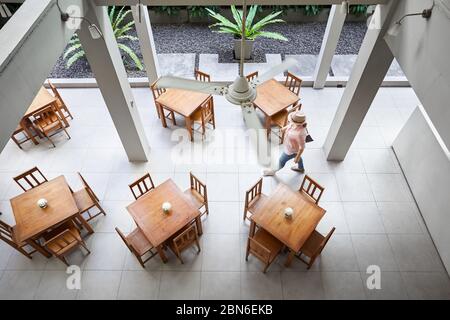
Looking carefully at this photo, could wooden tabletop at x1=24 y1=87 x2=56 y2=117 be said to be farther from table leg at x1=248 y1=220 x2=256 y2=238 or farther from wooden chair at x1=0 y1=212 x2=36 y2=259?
table leg at x1=248 y1=220 x2=256 y2=238

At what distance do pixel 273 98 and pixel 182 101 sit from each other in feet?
5.67

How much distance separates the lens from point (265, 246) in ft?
14.1

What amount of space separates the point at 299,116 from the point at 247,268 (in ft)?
7.61

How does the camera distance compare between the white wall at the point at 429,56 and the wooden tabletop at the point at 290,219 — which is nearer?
the white wall at the point at 429,56

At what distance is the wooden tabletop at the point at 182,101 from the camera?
5.76 meters

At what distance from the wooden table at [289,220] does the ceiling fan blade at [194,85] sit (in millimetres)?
2115

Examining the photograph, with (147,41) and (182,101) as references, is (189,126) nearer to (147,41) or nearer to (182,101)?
(182,101)

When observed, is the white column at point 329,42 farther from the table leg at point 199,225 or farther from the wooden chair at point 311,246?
the table leg at point 199,225

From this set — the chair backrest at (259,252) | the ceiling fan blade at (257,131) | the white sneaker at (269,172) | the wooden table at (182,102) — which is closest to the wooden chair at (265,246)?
the chair backrest at (259,252)

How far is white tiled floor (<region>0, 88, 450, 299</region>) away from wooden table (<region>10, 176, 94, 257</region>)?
2.15 feet

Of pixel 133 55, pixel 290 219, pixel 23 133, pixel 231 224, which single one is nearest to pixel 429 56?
pixel 290 219

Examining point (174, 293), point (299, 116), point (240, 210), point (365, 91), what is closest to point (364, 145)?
point (365, 91)

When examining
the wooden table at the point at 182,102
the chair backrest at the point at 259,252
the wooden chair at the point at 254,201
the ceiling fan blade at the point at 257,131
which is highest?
the ceiling fan blade at the point at 257,131

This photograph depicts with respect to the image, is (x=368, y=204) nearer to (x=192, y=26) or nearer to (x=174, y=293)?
Answer: (x=174, y=293)
